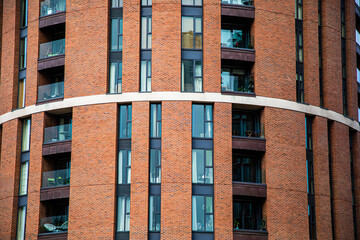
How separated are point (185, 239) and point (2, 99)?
2035cm

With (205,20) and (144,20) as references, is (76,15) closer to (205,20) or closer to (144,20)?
(144,20)

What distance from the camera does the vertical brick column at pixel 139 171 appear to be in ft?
157

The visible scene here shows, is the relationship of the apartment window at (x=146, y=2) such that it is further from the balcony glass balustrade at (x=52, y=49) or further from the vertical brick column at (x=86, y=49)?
the balcony glass balustrade at (x=52, y=49)

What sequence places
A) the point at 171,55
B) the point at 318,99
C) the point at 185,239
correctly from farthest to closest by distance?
the point at 318,99 < the point at 171,55 < the point at 185,239

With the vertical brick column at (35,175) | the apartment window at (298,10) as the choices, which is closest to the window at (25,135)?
the vertical brick column at (35,175)

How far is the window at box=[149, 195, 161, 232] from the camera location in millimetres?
48000

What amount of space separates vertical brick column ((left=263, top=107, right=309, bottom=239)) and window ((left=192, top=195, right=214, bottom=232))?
424cm

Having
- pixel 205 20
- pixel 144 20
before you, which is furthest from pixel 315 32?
pixel 144 20

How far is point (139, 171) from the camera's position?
160 feet

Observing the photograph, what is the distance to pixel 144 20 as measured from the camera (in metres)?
52.1

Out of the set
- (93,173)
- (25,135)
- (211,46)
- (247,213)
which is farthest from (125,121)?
(247,213)

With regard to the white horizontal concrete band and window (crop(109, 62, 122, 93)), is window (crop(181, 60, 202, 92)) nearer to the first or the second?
the white horizontal concrete band

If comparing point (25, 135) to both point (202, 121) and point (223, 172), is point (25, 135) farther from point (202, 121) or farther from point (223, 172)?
point (223, 172)

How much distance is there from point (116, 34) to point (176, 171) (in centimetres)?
1174
